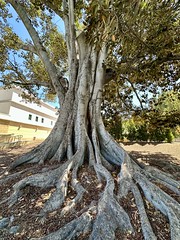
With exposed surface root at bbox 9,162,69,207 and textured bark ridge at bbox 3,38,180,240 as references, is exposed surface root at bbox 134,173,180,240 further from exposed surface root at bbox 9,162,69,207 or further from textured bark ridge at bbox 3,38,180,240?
exposed surface root at bbox 9,162,69,207

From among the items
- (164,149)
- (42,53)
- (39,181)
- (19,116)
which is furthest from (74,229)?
(19,116)

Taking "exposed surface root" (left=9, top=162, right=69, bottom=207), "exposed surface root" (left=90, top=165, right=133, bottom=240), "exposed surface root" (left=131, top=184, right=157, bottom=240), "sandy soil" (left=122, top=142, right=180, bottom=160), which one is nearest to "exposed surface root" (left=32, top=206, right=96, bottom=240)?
"exposed surface root" (left=90, top=165, right=133, bottom=240)

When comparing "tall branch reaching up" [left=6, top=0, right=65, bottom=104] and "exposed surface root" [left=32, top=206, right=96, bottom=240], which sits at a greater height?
"tall branch reaching up" [left=6, top=0, right=65, bottom=104]

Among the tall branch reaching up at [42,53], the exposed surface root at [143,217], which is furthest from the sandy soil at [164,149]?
the tall branch reaching up at [42,53]

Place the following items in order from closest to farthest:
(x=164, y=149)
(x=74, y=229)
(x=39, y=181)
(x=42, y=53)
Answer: (x=74, y=229)
(x=39, y=181)
(x=42, y=53)
(x=164, y=149)

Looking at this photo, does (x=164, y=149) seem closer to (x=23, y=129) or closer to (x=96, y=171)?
(x=96, y=171)

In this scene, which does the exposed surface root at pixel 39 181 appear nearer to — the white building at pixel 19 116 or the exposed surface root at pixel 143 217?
the exposed surface root at pixel 143 217

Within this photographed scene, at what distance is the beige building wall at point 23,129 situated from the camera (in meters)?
16.0

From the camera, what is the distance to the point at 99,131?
457 cm

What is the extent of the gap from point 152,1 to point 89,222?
446 centimetres

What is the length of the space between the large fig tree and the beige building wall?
10.6 m

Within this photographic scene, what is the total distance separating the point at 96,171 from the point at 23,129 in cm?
1782

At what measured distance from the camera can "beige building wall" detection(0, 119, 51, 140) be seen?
629 inches

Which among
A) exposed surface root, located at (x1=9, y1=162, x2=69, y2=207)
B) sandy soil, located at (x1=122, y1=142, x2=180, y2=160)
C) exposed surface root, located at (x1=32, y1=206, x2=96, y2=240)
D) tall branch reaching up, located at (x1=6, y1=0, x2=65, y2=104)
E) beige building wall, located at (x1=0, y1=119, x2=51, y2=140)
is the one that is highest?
tall branch reaching up, located at (x1=6, y1=0, x2=65, y2=104)
